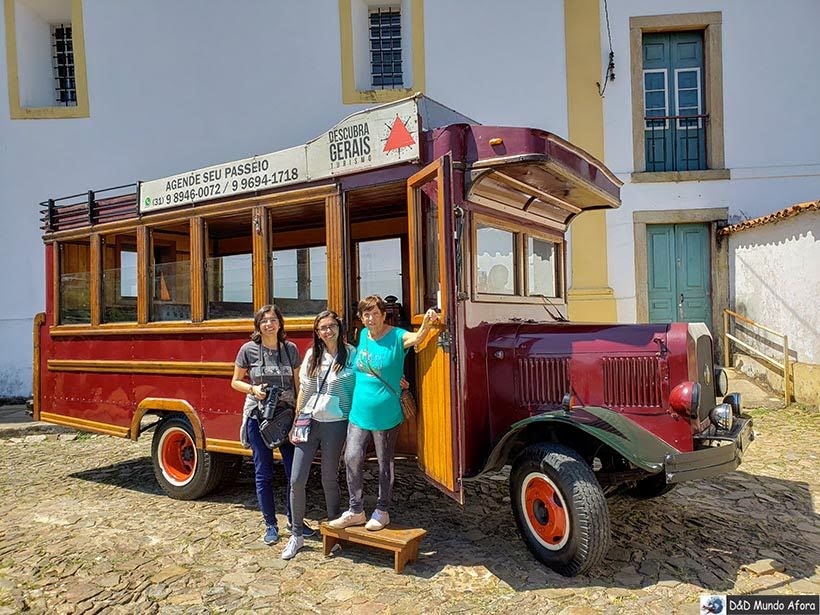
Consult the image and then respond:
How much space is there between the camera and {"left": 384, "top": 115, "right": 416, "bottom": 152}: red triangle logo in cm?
401

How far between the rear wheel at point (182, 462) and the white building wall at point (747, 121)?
702cm

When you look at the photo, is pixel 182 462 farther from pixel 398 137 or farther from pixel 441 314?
pixel 398 137

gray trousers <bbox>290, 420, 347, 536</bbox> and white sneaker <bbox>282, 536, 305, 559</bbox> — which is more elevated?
gray trousers <bbox>290, 420, 347, 536</bbox>

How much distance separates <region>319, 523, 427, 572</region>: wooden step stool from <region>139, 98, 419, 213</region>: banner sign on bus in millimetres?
2306

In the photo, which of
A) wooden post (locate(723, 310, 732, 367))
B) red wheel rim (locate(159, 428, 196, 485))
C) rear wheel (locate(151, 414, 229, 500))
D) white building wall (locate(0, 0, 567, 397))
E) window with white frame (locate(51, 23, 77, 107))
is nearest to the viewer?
rear wheel (locate(151, 414, 229, 500))

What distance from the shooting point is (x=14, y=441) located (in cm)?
836

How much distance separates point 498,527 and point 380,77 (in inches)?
329

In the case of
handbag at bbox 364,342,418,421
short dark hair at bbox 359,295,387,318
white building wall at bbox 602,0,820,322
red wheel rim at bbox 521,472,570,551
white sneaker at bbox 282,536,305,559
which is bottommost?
white sneaker at bbox 282,536,305,559

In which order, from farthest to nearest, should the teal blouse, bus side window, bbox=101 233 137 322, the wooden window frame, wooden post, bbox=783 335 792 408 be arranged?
wooden post, bbox=783 335 792 408
bus side window, bbox=101 233 137 322
the wooden window frame
the teal blouse

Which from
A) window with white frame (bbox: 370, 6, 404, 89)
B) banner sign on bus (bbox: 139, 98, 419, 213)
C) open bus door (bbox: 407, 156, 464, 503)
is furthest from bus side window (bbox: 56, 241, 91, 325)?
window with white frame (bbox: 370, 6, 404, 89)

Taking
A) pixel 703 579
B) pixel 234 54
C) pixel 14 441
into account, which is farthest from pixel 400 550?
pixel 234 54

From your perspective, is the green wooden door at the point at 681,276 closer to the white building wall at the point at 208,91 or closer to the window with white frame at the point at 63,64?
the white building wall at the point at 208,91

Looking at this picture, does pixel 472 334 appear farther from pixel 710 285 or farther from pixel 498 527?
pixel 710 285

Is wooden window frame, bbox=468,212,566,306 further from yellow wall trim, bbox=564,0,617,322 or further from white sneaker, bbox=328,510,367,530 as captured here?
yellow wall trim, bbox=564,0,617,322
